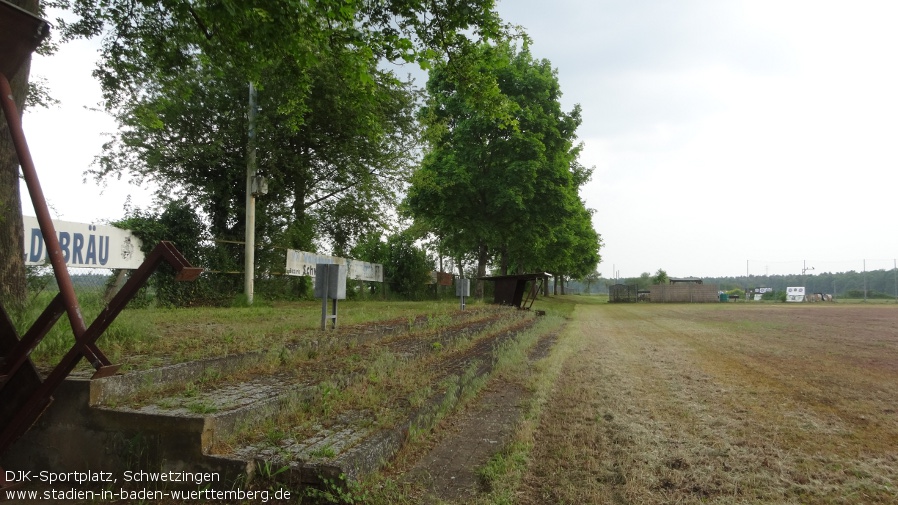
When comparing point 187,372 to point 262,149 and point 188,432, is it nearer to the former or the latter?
point 188,432

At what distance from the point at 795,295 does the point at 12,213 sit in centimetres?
7692

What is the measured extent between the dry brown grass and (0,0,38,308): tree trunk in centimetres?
514

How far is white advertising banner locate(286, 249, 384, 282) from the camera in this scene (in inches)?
606

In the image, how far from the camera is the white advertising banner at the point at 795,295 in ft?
206

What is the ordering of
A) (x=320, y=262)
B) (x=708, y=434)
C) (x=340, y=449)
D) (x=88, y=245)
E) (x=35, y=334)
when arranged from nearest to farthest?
(x=35, y=334) < (x=340, y=449) < (x=708, y=434) < (x=88, y=245) < (x=320, y=262)

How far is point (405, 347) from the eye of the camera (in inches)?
290

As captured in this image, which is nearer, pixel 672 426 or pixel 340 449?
pixel 340 449

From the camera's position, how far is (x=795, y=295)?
65875 millimetres

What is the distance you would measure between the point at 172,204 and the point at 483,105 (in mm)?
8299

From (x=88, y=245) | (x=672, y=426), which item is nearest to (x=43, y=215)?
(x=672, y=426)

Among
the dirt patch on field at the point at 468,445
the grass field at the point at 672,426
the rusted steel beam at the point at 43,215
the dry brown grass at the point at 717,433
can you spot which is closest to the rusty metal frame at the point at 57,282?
the rusted steel beam at the point at 43,215

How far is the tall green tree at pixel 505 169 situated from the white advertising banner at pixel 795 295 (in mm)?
49300

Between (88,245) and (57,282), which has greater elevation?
(88,245)

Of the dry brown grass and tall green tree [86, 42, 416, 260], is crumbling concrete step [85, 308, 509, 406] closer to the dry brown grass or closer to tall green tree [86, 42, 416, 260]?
the dry brown grass
